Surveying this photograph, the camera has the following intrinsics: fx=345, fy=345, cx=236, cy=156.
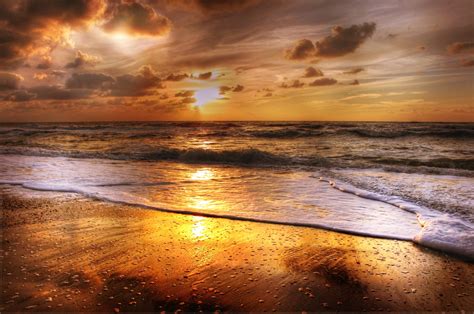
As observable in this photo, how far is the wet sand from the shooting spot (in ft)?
A: 9.50

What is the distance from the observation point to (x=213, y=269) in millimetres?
3502

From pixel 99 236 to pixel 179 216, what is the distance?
54.7 inches

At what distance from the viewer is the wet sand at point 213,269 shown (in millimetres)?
2895

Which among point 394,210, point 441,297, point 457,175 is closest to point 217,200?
point 394,210

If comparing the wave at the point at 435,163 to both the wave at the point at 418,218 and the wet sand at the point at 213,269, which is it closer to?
the wave at the point at 418,218

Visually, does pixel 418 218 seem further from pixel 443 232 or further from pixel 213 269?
pixel 213 269

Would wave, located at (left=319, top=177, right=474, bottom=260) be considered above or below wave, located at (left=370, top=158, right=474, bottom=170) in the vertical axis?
above

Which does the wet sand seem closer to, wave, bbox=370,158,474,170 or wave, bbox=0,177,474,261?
wave, bbox=0,177,474,261

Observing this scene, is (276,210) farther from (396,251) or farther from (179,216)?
(396,251)

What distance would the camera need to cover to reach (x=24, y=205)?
6094 mm

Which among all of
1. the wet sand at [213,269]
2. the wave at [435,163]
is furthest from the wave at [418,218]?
the wave at [435,163]

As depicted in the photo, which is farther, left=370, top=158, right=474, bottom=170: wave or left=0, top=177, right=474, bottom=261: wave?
left=370, top=158, right=474, bottom=170: wave

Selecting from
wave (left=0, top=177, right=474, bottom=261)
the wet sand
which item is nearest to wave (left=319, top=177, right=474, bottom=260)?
wave (left=0, top=177, right=474, bottom=261)

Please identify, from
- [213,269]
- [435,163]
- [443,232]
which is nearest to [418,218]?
[443,232]
